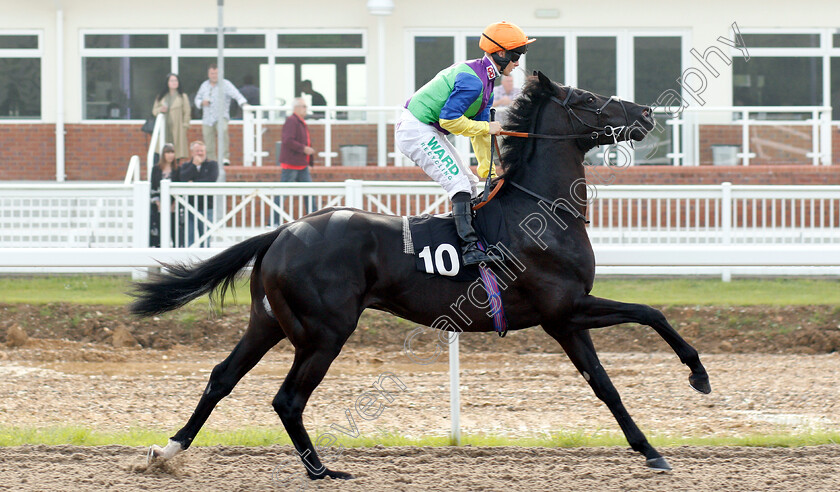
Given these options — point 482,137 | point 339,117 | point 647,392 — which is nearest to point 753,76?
point 339,117

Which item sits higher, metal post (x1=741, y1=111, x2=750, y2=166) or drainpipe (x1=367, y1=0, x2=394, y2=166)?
drainpipe (x1=367, y1=0, x2=394, y2=166)

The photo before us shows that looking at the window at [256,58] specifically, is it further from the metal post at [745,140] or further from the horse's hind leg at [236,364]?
the horse's hind leg at [236,364]

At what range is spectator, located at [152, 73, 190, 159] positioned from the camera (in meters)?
14.8

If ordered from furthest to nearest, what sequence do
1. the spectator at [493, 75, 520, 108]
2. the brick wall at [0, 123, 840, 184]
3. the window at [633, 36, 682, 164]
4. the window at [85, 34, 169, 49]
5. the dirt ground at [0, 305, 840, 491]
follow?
the window at [85, 34, 169, 49]
the window at [633, 36, 682, 164]
the brick wall at [0, 123, 840, 184]
the spectator at [493, 75, 520, 108]
the dirt ground at [0, 305, 840, 491]

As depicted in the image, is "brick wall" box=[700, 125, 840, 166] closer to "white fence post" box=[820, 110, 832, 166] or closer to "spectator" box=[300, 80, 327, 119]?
"white fence post" box=[820, 110, 832, 166]

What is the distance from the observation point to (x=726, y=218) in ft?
35.1

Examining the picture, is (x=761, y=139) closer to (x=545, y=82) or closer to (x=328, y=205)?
(x=328, y=205)

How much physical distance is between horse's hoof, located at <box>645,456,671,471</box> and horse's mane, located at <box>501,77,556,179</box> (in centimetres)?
156

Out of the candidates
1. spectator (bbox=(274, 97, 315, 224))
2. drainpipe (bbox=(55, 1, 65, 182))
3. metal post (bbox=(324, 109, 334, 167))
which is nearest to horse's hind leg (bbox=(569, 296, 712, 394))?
spectator (bbox=(274, 97, 315, 224))

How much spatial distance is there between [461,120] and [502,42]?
513 mm

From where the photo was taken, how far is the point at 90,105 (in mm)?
16688

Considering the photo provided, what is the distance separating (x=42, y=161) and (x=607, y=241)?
10.1 m

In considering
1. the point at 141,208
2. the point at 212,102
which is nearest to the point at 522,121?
the point at 141,208

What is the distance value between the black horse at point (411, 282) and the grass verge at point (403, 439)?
2.04 feet
